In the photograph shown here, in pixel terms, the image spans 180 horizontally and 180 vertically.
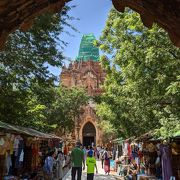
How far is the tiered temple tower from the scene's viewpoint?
4444cm

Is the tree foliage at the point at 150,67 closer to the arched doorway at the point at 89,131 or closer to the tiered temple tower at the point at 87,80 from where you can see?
the tiered temple tower at the point at 87,80

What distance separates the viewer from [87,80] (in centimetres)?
4753

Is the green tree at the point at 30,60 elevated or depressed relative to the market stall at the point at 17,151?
elevated

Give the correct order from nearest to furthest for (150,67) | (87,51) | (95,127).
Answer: (150,67) < (95,127) < (87,51)

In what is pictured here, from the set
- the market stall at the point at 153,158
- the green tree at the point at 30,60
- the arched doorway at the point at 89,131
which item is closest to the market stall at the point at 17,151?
the green tree at the point at 30,60

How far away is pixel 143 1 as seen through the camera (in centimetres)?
378

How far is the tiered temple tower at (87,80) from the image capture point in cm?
4444

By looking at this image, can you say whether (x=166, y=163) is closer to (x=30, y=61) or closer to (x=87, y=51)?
(x=30, y=61)

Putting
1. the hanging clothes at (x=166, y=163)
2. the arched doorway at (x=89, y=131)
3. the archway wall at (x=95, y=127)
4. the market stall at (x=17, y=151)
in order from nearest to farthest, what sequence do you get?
1. the market stall at (x=17, y=151)
2. the hanging clothes at (x=166, y=163)
3. the archway wall at (x=95, y=127)
4. the arched doorway at (x=89, y=131)

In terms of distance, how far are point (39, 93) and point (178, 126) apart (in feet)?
21.0

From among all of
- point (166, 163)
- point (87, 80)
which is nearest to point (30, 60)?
point (166, 163)

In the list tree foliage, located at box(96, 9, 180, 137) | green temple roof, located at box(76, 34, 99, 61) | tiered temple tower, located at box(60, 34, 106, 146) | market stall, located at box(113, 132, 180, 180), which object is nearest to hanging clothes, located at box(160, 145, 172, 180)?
market stall, located at box(113, 132, 180, 180)

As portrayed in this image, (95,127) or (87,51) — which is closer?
(95,127)

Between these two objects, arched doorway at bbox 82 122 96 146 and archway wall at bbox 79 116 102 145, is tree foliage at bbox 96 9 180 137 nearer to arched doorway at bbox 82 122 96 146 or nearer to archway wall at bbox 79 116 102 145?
archway wall at bbox 79 116 102 145
